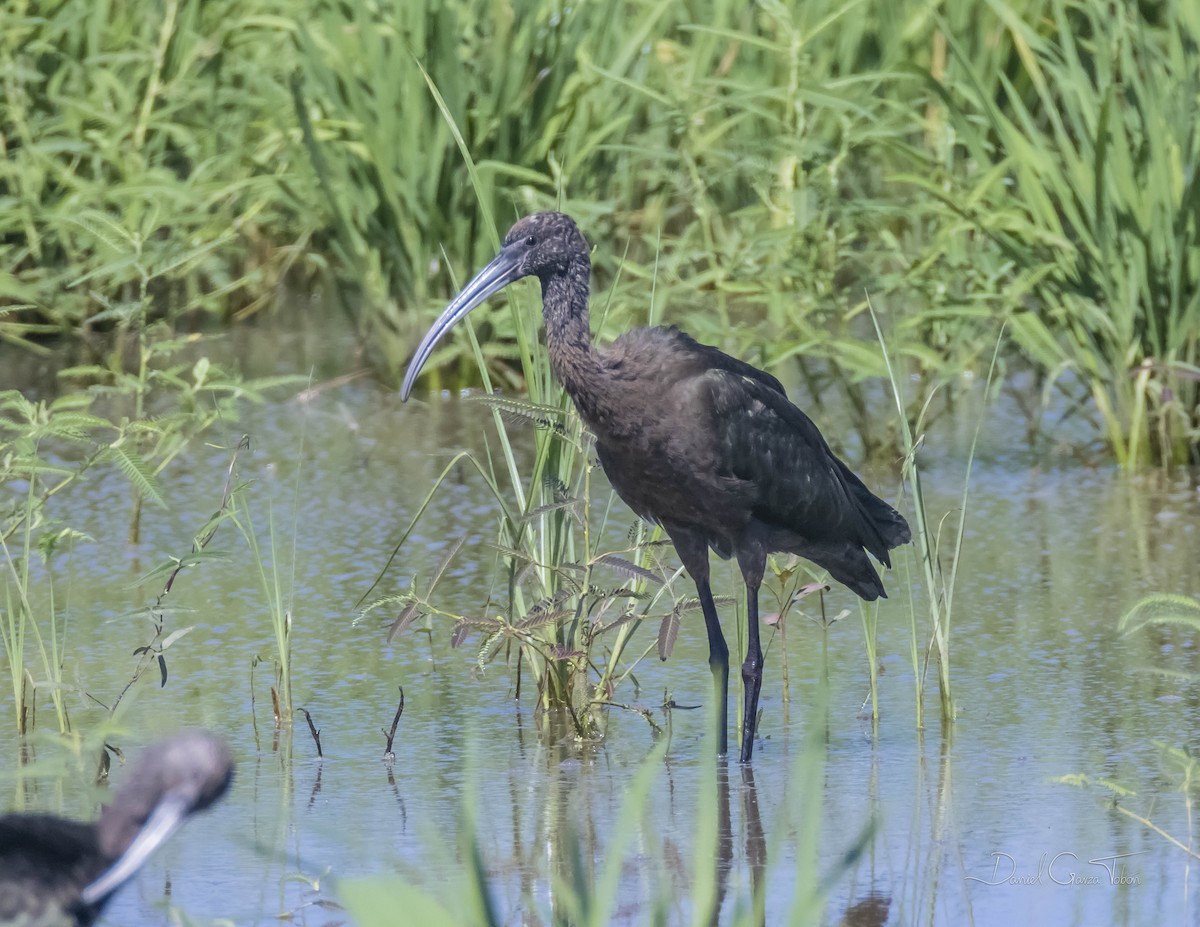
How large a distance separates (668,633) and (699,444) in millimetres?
454

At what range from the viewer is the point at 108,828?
119 inches

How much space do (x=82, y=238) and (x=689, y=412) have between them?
4.05 meters

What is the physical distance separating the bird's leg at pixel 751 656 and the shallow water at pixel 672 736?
2.7 inches

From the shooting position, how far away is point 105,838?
3.02m

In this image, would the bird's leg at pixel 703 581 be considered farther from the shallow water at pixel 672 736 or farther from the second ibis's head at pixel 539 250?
the second ibis's head at pixel 539 250

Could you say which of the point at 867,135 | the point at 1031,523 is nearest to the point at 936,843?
the point at 1031,523

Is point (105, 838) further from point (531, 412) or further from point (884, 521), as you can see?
point (884, 521)

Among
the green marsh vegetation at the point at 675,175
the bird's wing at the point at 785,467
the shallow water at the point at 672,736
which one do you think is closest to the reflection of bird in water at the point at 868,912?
the shallow water at the point at 672,736

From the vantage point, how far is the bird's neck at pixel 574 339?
188 inches

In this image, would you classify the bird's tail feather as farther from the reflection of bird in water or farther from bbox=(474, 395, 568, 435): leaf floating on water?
the reflection of bird in water

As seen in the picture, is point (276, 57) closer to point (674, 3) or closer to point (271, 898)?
point (674, 3)

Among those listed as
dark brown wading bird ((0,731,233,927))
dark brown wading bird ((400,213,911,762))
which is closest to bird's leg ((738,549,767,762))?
dark brown wading bird ((400,213,911,762))

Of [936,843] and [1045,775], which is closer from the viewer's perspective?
[936,843]

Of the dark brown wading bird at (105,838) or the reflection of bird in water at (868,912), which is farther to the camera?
the reflection of bird in water at (868,912)
